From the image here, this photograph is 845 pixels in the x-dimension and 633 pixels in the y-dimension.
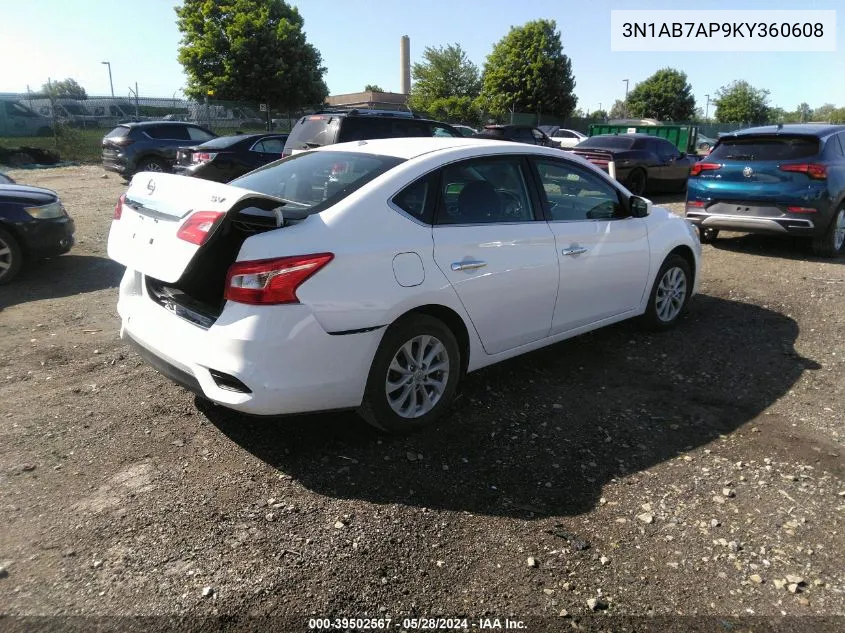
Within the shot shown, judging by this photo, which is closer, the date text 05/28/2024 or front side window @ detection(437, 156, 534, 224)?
the date text 05/28/2024

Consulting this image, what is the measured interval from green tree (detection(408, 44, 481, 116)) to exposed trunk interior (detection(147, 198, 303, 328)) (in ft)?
150

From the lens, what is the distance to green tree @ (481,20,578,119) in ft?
133

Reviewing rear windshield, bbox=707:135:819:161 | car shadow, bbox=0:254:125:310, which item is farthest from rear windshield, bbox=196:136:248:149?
rear windshield, bbox=707:135:819:161

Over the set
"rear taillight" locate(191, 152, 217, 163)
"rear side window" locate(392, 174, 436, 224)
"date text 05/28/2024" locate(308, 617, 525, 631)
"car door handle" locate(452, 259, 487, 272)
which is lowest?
"date text 05/28/2024" locate(308, 617, 525, 631)

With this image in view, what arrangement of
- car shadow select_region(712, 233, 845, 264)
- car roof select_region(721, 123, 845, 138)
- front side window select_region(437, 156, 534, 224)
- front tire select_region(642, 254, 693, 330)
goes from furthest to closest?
A: car shadow select_region(712, 233, 845, 264) → car roof select_region(721, 123, 845, 138) → front tire select_region(642, 254, 693, 330) → front side window select_region(437, 156, 534, 224)

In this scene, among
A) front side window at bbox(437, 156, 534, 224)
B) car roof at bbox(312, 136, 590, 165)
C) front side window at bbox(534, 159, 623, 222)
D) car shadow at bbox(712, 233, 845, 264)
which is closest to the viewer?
front side window at bbox(437, 156, 534, 224)

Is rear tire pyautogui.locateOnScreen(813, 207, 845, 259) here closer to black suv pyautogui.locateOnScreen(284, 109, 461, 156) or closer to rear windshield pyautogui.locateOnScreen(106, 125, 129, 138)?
black suv pyautogui.locateOnScreen(284, 109, 461, 156)

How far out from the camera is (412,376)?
354cm

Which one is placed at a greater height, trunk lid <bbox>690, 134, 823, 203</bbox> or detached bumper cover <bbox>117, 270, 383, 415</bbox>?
trunk lid <bbox>690, 134, 823, 203</bbox>

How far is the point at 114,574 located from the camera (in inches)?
99.3

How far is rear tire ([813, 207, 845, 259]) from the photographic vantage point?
8148mm

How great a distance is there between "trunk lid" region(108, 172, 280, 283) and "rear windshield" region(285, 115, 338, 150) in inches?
245

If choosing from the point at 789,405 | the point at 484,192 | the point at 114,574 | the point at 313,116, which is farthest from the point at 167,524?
the point at 313,116

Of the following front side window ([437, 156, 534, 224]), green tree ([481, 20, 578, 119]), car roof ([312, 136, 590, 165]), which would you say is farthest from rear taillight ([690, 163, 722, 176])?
green tree ([481, 20, 578, 119])
